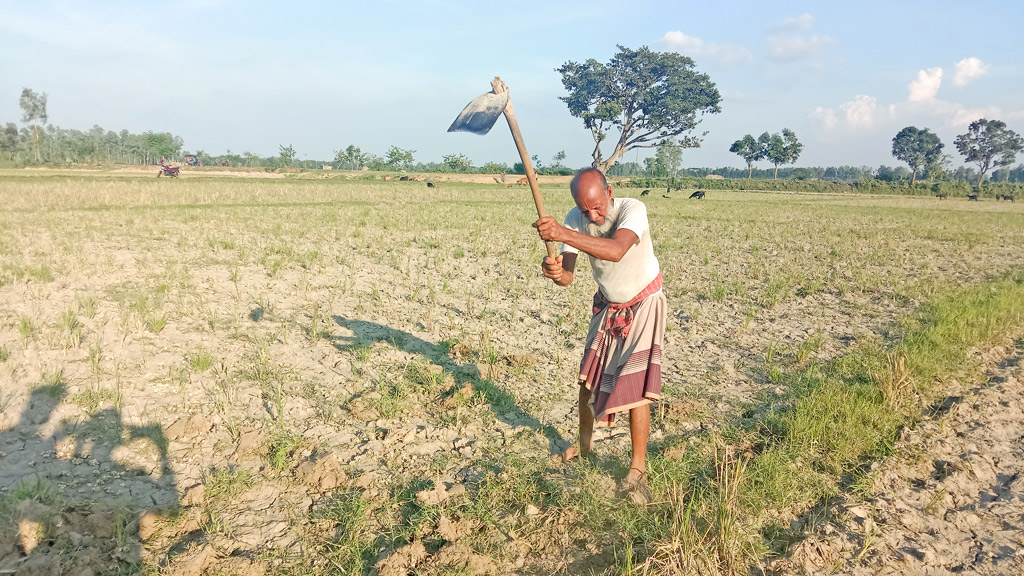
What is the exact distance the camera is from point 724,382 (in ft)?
15.8

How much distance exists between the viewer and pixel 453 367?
4984 millimetres

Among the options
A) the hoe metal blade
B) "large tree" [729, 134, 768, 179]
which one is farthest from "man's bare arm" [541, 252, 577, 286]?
"large tree" [729, 134, 768, 179]

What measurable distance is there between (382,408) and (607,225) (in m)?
2.11

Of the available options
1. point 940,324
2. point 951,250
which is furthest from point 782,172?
point 940,324

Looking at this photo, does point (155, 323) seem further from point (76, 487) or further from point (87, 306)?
point (76, 487)

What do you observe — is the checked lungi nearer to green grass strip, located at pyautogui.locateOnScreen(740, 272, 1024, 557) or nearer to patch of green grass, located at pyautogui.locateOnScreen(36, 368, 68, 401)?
green grass strip, located at pyautogui.locateOnScreen(740, 272, 1024, 557)

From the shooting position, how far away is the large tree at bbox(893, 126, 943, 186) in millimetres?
81188

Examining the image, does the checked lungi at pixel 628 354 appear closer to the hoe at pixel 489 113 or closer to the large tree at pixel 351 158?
the hoe at pixel 489 113

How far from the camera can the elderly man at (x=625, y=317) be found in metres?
2.92

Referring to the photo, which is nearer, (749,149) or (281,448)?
(281,448)

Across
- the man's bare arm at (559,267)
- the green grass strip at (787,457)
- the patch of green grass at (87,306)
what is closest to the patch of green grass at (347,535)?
the green grass strip at (787,457)

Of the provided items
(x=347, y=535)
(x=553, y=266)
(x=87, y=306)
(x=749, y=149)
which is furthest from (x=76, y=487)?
(x=749, y=149)

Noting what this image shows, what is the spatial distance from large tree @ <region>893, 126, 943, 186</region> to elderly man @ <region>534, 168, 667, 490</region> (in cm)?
9667

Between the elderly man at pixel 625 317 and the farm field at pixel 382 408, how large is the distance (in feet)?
1.29
